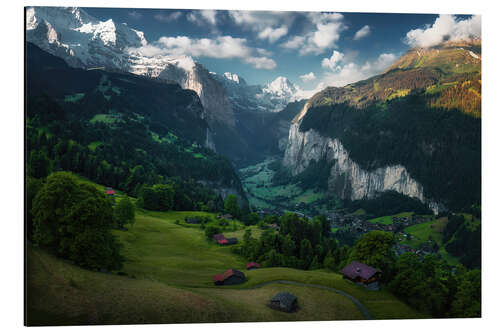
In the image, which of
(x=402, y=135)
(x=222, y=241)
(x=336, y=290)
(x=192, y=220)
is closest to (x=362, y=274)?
(x=336, y=290)

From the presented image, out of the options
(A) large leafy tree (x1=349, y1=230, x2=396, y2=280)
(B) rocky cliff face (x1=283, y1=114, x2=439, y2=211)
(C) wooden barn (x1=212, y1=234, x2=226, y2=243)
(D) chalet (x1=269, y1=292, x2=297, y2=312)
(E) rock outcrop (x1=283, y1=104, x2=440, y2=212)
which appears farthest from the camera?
(B) rocky cliff face (x1=283, y1=114, x2=439, y2=211)

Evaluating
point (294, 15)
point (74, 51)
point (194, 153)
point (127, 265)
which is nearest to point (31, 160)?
point (127, 265)

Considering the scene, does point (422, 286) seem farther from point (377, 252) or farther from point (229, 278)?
point (229, 278)

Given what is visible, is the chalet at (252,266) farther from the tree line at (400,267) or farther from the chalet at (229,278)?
the chalet at (229,278)

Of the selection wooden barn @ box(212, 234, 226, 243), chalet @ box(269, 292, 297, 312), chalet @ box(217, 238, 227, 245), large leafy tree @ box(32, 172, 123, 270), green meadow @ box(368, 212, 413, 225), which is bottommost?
Result: green meadow @ box(368, 212, 413, 225)

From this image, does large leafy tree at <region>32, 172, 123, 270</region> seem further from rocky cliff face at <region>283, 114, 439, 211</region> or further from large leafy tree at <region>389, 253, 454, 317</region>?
rocky cliff face at <region>283, 114, 439, 211</region>

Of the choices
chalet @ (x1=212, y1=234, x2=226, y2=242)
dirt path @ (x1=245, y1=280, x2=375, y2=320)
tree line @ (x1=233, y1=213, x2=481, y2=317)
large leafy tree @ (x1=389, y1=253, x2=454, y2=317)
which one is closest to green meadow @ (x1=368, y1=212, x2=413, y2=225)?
tree line @ (x1=233, y1=213, x2=481, y2=317)

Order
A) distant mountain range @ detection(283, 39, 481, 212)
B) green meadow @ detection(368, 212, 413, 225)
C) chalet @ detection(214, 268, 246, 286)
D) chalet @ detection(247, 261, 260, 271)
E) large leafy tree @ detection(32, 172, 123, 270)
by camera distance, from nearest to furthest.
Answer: large leafy tree @ detection(32, 172, 123, 270), chalet @ detection(214, 268, 246, 286), chalet @ detection(247, 261, 260, 271), distant mountain range @ detection(283, 39, 481, 212), green meadow @ detection(368, 212, 413, 225)
